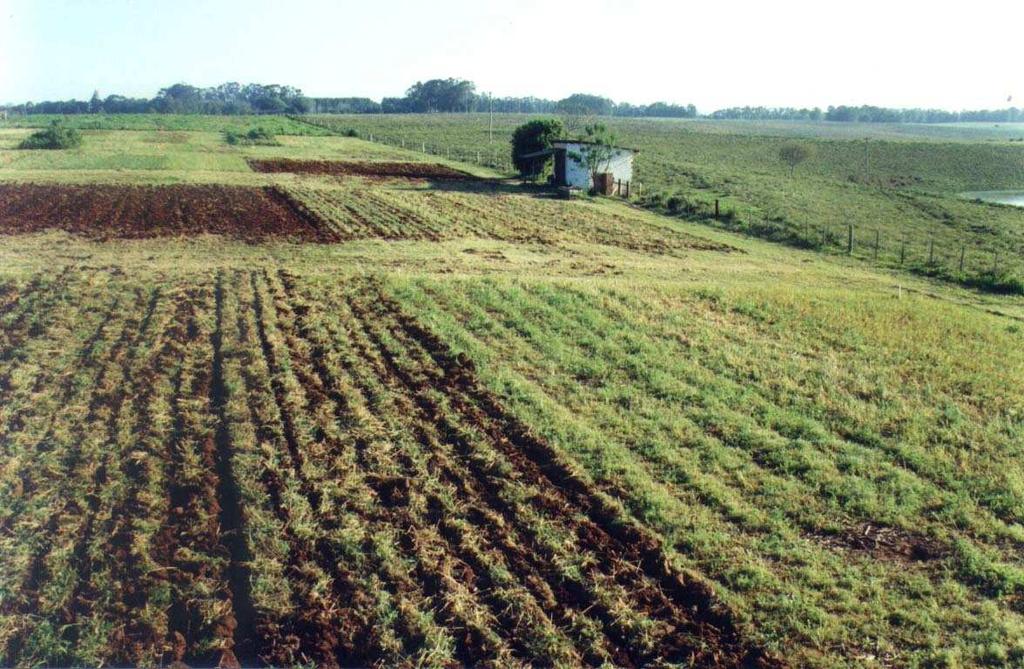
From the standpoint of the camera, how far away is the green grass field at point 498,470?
25.0ft

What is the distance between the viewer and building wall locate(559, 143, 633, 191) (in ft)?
156

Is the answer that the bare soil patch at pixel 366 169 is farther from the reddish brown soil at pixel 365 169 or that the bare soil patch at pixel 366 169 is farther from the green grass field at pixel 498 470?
the green grass field at pixel 498 470

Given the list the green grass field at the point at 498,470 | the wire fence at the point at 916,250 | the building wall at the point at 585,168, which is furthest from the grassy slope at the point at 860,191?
the green grass field at the point at 498,470

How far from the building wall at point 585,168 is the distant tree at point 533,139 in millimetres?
4746

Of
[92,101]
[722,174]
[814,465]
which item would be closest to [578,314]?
[814,465]

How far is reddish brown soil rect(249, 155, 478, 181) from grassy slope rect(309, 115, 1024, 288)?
552 inches

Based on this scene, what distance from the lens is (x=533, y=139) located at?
54.0 m

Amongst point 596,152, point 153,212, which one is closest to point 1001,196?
point 596,152

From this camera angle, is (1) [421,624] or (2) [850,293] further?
(2) [850,293]

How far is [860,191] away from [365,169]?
35225 millimetres

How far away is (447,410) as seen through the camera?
42.2 ft

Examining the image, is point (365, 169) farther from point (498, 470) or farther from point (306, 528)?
point (306, 528)

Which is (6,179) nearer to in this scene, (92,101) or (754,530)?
(754,530)

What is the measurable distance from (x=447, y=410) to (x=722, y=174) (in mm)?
56848
